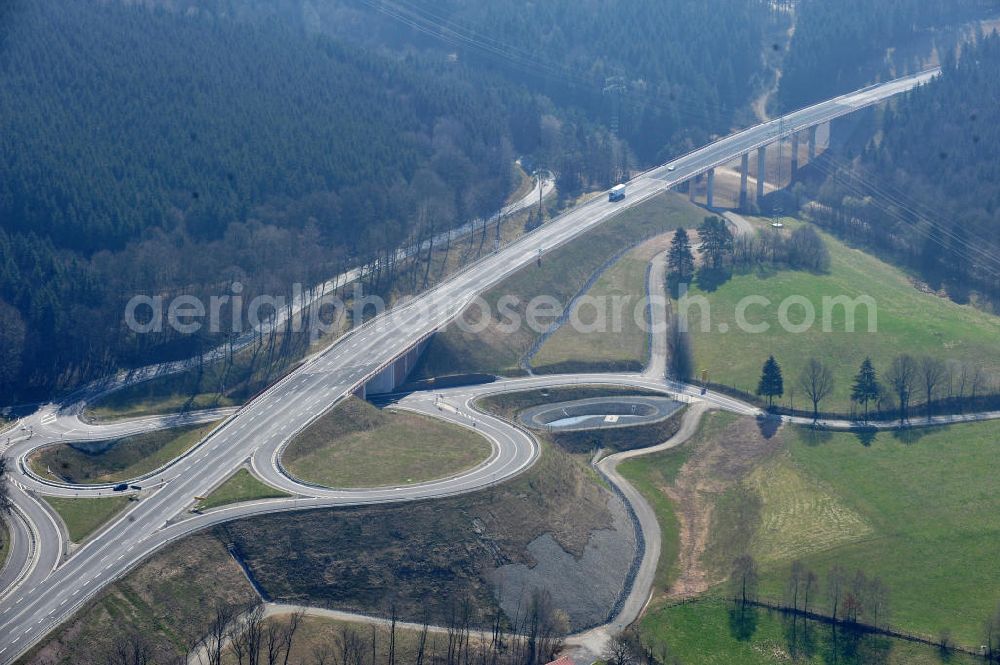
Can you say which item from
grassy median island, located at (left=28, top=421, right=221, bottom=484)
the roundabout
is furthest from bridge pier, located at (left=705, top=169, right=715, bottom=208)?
grassy median island, located at (left=28, top=421, right=221, bottom=484)

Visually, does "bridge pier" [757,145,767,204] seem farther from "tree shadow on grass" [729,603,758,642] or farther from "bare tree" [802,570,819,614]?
"tree shadow on grass" [729,603,758,642]

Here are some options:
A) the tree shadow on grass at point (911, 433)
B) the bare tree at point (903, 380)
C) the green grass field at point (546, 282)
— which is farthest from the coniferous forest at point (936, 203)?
the tree shadow on grass at point (911, 433)

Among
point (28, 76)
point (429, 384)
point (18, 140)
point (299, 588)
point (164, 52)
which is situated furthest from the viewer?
point (164, 52)

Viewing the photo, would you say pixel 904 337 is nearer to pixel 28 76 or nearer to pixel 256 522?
pixel 256 522

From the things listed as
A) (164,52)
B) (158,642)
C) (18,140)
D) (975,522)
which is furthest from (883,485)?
(164,52)

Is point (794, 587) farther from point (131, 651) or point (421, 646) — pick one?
point (131, 651)

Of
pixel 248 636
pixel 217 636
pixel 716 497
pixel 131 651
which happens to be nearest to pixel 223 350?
pixel 217 636
